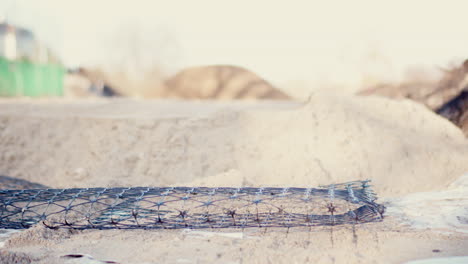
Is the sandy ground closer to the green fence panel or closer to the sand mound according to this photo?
the sand mound

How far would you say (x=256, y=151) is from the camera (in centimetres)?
527

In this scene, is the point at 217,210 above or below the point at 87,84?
below

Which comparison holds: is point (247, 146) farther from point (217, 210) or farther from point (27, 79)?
point (27, 79)

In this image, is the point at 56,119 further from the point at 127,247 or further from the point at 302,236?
the point at 302,236

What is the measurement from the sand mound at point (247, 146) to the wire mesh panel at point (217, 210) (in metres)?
0.93

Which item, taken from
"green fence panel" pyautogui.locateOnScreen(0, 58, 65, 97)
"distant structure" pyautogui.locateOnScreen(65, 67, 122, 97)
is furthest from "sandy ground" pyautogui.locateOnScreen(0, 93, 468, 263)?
"distant structure" pyautogui.locateOnScreen(65, 67, 122, 97)

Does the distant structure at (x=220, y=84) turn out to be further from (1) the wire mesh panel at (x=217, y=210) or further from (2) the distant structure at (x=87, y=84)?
(1) the wire mesh panel at (x=217, y=210)

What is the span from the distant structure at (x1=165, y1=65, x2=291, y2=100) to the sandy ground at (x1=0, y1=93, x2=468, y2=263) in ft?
11.6

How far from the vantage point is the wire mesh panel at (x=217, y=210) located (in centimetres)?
304

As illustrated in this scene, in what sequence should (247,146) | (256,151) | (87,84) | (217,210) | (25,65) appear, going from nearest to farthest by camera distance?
(217,210), (256,151), (247,146), (25,65), (87,84)

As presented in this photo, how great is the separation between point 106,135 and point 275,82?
5.28 metres

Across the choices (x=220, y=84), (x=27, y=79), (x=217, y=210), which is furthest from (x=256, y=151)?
(x=27, y=79)

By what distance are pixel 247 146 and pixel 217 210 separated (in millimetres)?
2124

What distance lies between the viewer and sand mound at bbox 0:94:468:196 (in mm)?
4859
